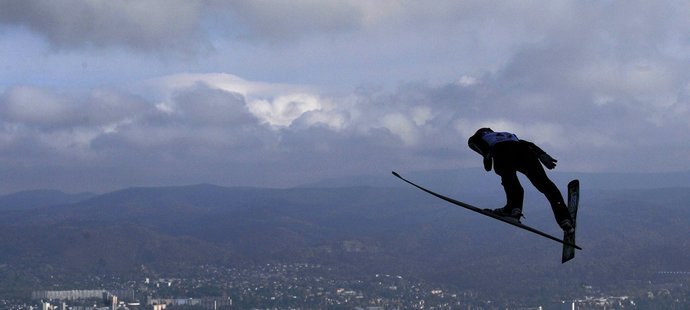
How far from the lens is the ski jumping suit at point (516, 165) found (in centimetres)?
1776

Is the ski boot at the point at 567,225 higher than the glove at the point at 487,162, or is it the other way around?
the glove at the point at 487,162

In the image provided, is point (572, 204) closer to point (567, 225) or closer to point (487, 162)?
point (567, 225)

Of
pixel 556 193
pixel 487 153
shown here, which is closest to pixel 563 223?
pixel 556 193

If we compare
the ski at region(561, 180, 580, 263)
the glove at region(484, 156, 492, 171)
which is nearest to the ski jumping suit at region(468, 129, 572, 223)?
the glove at region(484, 156, 492, 171)

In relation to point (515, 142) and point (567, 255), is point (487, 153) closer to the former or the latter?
point (515, 142)

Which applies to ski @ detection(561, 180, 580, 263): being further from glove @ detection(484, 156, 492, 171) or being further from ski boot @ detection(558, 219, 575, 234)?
glove @ detection(484, 156, 492, 171)

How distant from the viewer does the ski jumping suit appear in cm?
1776

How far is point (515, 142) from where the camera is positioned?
1797 cm

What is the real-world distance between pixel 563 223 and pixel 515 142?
1.60 meters

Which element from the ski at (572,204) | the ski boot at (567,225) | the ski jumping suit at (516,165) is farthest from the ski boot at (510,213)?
the ski at (572,204)

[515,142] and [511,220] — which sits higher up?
[515,142]

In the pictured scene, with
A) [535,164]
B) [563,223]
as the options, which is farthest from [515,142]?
[563,223]

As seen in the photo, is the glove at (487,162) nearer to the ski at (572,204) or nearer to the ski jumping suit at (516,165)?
the ski jumping suit at (516,165)

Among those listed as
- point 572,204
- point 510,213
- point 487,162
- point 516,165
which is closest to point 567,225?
point 510,213
